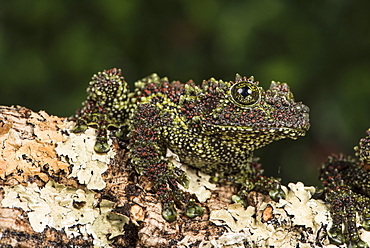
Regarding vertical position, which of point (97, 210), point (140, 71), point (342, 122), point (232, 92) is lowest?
point (97, 210)

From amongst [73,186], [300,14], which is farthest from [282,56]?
[73,186]

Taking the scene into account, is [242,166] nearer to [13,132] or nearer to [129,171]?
[129,171]

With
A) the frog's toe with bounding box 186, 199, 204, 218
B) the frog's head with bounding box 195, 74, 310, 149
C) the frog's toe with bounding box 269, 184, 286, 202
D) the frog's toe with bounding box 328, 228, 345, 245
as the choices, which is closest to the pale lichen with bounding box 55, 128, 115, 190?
the frog's toe with bounding box 186, 199, 204, 218

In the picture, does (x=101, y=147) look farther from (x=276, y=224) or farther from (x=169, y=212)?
(x=276, y=224)

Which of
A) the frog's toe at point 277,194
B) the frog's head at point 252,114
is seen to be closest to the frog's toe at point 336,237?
the frog's toe at point 277,194

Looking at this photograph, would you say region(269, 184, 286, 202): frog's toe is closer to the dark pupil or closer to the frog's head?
the frog's head

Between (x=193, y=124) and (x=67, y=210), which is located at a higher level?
(x=193, y=124)

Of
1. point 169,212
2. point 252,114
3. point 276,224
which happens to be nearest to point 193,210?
point 169,212
